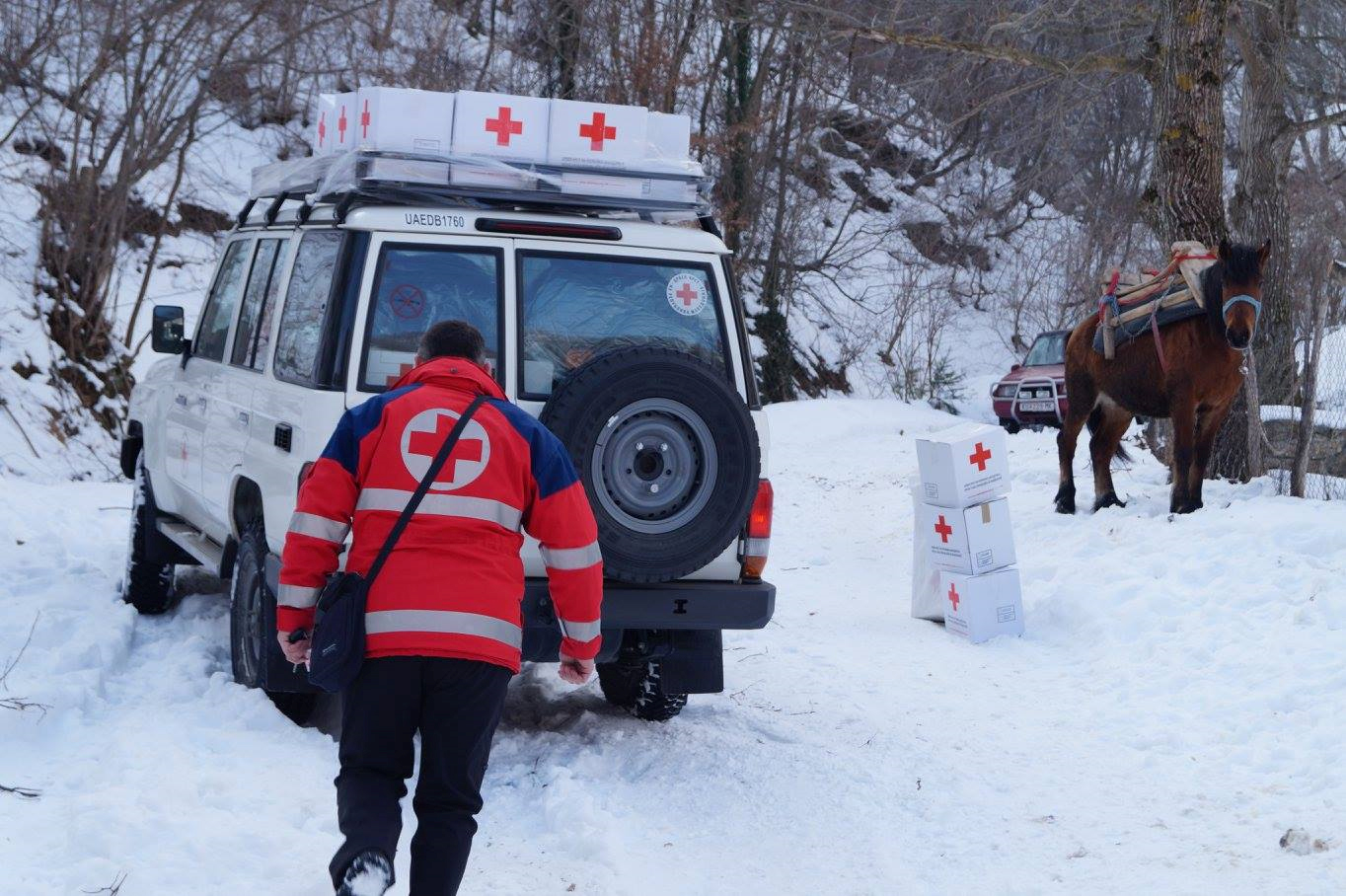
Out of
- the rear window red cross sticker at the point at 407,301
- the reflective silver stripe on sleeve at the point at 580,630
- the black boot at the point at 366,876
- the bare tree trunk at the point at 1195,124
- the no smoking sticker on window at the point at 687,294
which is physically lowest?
the black boot at the point at 366,876

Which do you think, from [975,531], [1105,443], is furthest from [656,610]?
[1105,443]

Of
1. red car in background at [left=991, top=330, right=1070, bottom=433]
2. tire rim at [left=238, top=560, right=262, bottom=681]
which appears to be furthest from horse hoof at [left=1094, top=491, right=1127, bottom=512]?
red car in background at [left=991, top=330, right=1070, bottom=433]

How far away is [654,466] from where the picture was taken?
5.55m

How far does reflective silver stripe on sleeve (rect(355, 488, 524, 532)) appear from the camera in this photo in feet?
12.7

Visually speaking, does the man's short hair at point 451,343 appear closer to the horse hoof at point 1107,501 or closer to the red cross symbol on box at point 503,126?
the red cross symbol on box at point 503,126

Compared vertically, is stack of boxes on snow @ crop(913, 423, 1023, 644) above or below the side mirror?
below

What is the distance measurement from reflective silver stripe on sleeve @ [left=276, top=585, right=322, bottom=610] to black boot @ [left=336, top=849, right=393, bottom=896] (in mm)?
713

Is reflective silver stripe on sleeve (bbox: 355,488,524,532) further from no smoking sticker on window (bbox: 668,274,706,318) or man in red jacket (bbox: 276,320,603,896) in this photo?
Result: no smoking sticker on window (bbox: 668,274,706,318)

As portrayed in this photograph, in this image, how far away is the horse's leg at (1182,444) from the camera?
10.6 meters

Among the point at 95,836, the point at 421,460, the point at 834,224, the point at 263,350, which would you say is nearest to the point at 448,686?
the point at 421,460

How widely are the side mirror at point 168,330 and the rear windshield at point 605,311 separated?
9.00ft

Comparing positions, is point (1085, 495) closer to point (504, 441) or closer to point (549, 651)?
point (549, 651)

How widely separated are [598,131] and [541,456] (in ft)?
8.21

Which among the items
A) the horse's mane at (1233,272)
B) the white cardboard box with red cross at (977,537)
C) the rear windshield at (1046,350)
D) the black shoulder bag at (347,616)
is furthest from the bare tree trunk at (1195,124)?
the rear windshield at (1046,350)
